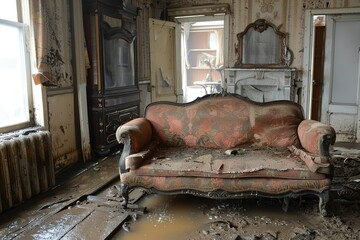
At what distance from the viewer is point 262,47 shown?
18.0 ft

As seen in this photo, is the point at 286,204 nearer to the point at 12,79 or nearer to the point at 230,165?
the point at 230,165

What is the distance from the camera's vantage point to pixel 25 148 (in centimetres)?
289

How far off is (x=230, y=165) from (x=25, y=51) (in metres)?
2.34

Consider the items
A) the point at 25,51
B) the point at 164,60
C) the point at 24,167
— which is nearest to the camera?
the point at 24,167

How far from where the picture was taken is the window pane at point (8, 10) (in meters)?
3.05

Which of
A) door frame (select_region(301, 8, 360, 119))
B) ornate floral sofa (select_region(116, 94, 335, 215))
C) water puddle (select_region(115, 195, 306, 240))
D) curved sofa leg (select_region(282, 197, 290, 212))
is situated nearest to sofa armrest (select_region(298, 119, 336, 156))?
ornate floral sofa (select_region(116, 94, 335, 215))

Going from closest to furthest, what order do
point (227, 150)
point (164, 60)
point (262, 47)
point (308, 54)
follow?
1. point (227, 150)
2. point (308, 54)
3. point (262, 47)
4. point (164, 60)

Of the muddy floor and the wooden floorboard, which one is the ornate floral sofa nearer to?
the muddy floor

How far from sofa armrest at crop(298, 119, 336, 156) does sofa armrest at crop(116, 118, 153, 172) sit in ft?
4.70

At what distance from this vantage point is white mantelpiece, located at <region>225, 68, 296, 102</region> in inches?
210

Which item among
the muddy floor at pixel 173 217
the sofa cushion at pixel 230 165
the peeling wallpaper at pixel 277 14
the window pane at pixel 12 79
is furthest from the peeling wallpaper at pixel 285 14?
the window pane at pixel 12 79

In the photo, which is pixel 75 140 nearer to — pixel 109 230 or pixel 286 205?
pixel 109 230

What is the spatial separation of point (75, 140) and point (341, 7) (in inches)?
171

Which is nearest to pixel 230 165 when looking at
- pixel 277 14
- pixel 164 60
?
pixel 164 60
